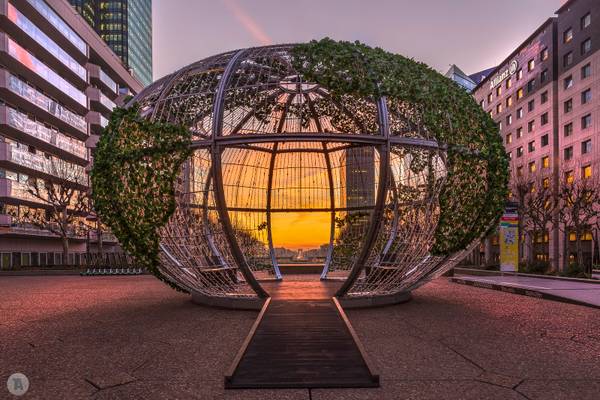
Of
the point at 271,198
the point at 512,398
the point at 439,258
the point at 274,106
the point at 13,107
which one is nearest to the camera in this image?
the point at 512,398

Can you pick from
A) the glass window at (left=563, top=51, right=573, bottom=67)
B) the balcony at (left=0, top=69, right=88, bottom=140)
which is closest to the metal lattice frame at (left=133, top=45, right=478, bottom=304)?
the balcony at (left=0, top=69, right=88, bottom=140)

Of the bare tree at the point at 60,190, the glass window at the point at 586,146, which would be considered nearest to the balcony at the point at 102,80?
the bare tree at the point at 60,190

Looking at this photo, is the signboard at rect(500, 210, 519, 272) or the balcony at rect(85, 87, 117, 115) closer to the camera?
the signboard at rect(500, 210, 519, 272)

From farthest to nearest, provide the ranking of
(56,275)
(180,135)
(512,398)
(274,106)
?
(56,275) → (274,106) → (180,135) → (512,398)

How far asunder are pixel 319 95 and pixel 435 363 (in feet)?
46.2

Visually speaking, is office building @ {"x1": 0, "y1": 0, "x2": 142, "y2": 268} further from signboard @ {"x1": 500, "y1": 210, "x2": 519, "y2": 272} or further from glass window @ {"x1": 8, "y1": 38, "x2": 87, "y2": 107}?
signboard @ {"x1": 500, "y1": 210, "x2": 519, "y2": 272}

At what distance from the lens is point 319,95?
2008cm

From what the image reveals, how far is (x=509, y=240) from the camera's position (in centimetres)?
2369

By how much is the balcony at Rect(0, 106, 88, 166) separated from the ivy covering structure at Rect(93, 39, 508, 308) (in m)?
38.2

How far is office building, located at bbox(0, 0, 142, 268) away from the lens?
4594cm

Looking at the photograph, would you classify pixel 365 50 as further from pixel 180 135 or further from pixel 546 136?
pixel 546 136

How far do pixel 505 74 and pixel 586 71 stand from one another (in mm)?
19261

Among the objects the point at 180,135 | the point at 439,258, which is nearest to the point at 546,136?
the point at 439,258

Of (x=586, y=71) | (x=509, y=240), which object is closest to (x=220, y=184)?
(x=509, y=240)
